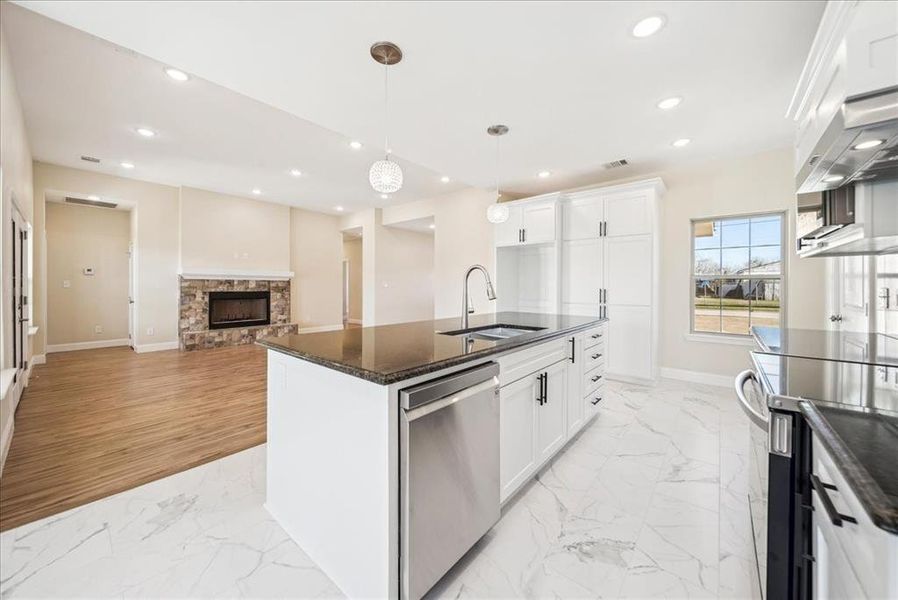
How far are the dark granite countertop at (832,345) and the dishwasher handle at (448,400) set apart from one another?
137 centimetres

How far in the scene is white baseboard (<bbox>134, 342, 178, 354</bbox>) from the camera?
6070mm

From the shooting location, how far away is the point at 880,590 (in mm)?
581

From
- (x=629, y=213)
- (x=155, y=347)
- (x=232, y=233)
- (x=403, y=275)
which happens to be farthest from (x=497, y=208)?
(x=155, y=347)

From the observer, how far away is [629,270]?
436 cm

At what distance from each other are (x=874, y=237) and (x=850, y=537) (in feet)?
5.85

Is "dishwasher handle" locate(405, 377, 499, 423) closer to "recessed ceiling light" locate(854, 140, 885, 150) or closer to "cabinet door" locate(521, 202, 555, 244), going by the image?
"recessed ceiling light" locate(854, 140, 885, 150)

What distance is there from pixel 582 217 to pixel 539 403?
337cm

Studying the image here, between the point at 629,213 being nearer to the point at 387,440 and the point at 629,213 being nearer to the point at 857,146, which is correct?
the point at 857,146

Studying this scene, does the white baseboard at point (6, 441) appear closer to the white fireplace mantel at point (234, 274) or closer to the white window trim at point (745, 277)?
the white fireplace mantel at point (234, 274)

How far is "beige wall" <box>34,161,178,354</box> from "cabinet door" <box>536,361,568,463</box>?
22.9 feet

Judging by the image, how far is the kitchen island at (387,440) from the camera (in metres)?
1.24

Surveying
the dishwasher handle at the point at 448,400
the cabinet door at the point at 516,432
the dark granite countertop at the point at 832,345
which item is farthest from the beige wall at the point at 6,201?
the dark granite countertop at the point at 832,345

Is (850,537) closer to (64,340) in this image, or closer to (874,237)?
(874,237)

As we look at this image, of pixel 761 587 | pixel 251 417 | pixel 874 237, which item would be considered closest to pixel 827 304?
pixel 874 237
